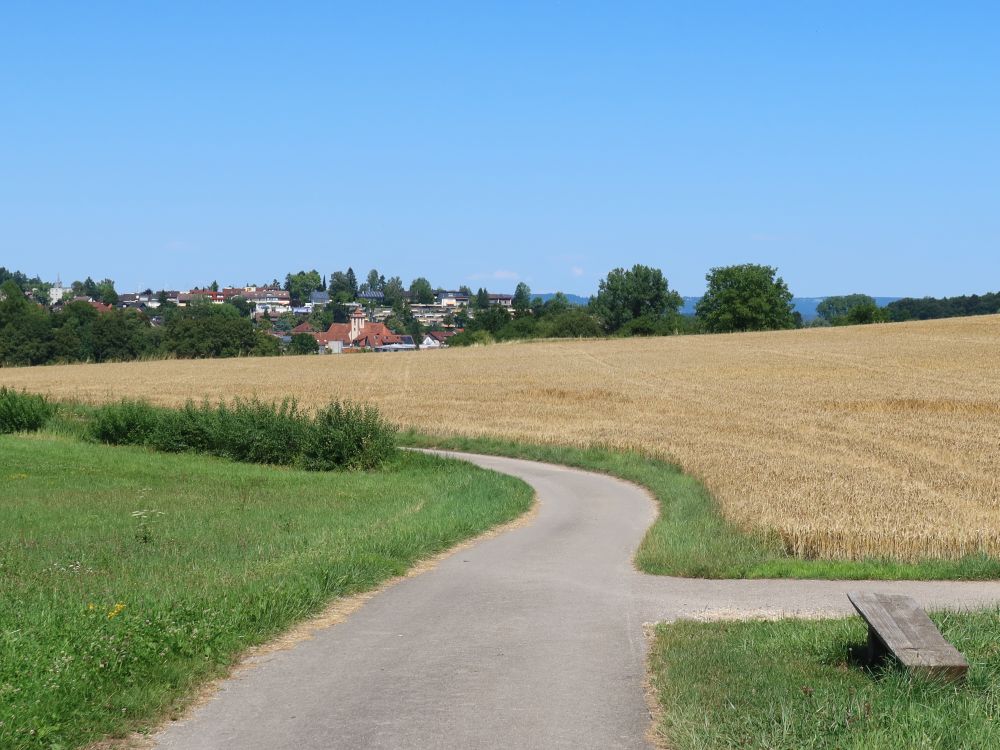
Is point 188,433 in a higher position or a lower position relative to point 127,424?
lower

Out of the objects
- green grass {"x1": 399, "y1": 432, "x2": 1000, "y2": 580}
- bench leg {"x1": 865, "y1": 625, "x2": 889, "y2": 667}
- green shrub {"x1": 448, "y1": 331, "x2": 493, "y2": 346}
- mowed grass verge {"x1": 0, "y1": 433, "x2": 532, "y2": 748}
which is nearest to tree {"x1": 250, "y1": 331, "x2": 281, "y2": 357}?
green shrub {"x1": 448, "y1": 331, "x2": 493, "y2": 346}

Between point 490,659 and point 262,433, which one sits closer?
point 490,659

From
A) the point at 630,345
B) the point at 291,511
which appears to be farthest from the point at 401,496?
the point at 630,345

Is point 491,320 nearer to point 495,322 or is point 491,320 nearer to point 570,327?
point 495,322

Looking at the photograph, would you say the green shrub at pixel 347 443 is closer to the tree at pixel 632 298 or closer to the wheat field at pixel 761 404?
the wheat field at pixel 761 404

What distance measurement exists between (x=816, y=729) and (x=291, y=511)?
14.7 meters

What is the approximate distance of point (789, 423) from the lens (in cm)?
3588

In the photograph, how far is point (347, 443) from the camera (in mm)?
30375

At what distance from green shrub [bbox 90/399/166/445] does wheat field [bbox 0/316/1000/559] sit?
8933 mm

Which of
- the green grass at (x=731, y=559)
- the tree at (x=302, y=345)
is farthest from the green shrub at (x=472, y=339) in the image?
the green grass at (x=731, y=559)

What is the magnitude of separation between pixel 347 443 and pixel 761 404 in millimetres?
18866

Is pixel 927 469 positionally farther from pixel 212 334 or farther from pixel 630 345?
pixel 212 334

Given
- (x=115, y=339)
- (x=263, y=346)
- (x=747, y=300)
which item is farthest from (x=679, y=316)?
(x=115, y=339)

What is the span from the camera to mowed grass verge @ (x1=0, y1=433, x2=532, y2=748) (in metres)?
8.28
